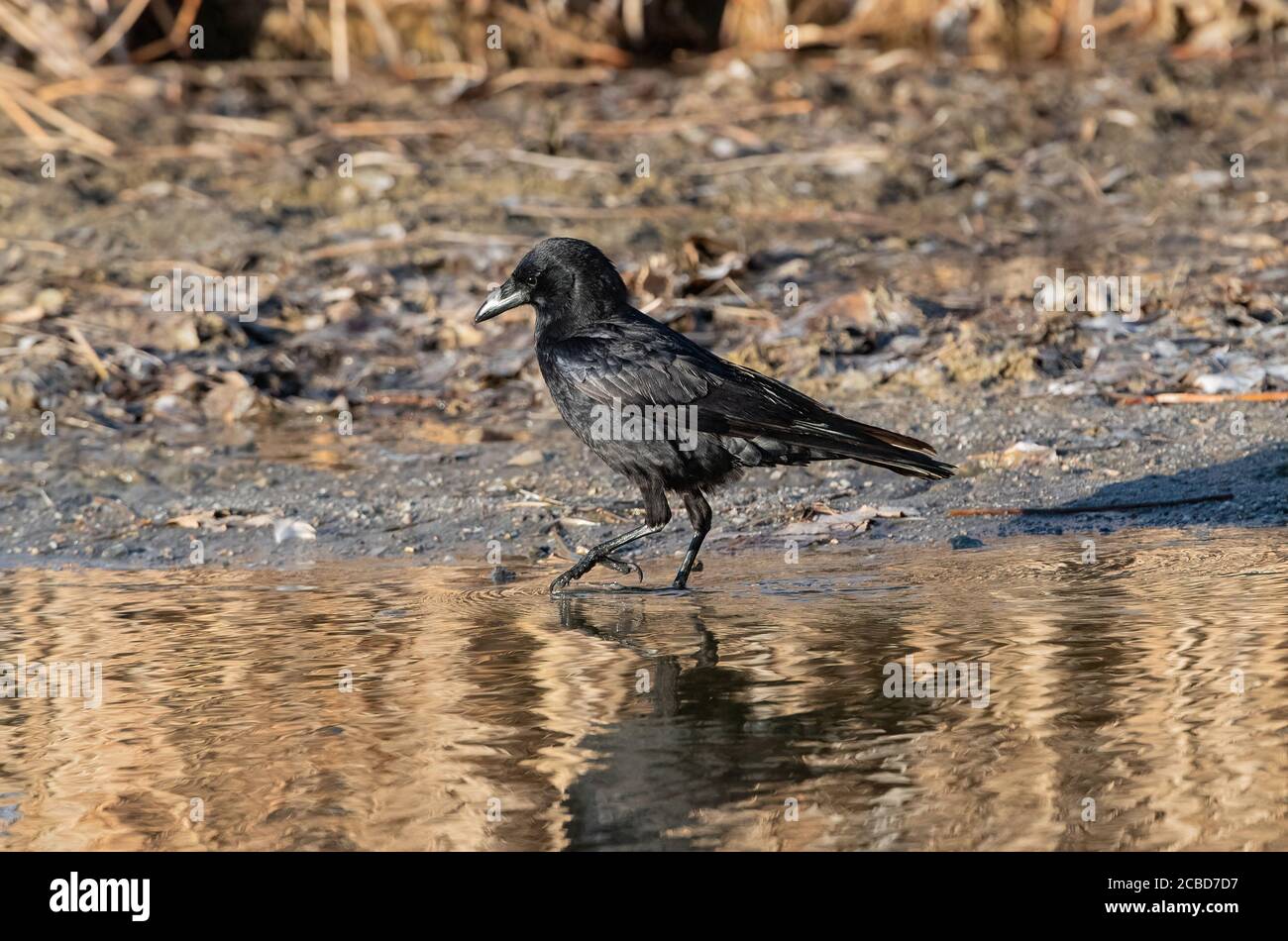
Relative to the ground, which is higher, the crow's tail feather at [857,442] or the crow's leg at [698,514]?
the crow's tail feather at [857,442]

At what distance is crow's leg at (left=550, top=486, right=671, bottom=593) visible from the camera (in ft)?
19.3

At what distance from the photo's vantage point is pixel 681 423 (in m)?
5.86

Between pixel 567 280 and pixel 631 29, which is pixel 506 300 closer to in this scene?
pixel 567 280

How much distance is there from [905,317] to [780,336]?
639 mm

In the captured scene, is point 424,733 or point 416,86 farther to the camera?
point 416,86

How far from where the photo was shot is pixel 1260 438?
23.4 feet

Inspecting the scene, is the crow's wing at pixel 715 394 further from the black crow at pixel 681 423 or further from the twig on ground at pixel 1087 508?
the twig on ground at pixel 1087 508

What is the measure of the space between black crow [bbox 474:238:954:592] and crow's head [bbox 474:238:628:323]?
6.1 inches

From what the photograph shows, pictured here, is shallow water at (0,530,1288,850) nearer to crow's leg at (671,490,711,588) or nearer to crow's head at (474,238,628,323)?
crow's leg at (671,490,711,588)

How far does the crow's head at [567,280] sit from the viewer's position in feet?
20.7

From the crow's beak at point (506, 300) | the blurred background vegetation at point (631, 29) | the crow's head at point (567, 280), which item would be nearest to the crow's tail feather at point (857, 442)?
the crow's head at point (567, 280)

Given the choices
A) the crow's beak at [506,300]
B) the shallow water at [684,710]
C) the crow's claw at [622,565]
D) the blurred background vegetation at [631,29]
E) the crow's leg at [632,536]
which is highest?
the blurred background vegetation at [631,29]
